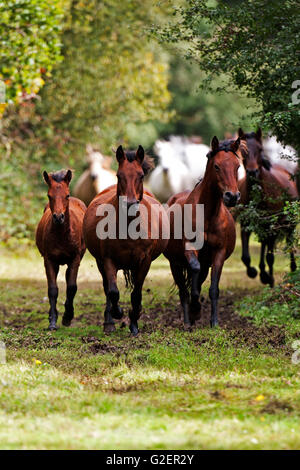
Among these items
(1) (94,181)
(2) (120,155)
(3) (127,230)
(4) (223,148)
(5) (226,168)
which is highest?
(1) (94,181)

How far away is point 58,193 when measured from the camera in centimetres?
1022

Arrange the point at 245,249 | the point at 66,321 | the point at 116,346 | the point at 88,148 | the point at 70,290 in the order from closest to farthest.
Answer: the point at 116,346
the point at 70,290
the point at 66,321
the point at 245,249
the point at 88,148

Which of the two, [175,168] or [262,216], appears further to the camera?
[175,168]

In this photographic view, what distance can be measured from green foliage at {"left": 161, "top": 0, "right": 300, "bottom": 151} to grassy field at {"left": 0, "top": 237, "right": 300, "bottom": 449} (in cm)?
310

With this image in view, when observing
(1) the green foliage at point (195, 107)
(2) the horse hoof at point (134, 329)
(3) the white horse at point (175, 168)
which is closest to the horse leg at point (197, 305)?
(2) the horse hoof at point (134, 329)

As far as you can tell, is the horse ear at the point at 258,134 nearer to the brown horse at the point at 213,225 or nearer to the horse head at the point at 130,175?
the brown horse at the point at 213,225

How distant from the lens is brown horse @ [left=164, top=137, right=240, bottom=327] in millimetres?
9617

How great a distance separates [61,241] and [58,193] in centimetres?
71

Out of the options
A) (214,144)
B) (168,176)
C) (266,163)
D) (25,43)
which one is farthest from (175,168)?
(214,144)

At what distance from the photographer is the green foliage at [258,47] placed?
425 inches

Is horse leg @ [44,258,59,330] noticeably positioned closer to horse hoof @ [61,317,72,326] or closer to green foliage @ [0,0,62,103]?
horse hoof @ [61,317,72,326]

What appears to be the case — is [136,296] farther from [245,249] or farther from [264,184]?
[245,249]

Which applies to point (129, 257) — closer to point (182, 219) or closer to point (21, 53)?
point (182, 219)

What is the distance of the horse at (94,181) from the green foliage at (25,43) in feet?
21.1
